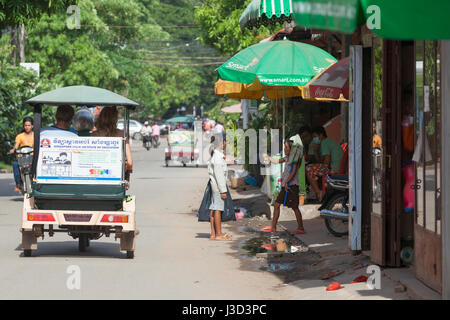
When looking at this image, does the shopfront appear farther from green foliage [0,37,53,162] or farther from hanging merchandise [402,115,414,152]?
green foliage [0,37,53,162]

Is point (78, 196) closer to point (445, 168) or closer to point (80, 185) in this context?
point (80, 185)

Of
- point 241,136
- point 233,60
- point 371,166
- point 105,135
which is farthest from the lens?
point 241,136

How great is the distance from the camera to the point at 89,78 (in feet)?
148

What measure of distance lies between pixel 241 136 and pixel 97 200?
1179cm

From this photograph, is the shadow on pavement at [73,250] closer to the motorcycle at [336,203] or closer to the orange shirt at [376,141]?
the motorcycle at [336,203]

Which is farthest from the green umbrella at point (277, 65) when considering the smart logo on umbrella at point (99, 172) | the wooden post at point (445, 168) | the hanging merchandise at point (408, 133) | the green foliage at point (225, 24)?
the green foliage at point (225, 24)

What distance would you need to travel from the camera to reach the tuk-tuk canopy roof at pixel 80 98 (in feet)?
38.3

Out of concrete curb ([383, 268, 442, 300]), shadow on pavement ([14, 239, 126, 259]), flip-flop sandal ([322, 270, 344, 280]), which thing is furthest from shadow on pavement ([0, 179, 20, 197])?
concrete curb ([383, 268, 442, 300])

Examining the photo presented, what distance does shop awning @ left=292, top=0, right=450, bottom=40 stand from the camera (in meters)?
6.46

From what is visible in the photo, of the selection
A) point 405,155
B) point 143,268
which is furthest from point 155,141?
point 405,155

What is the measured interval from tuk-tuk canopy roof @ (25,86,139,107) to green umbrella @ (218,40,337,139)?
3625 millimetres
